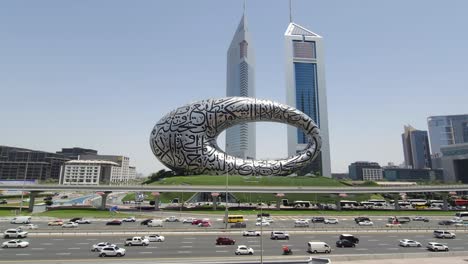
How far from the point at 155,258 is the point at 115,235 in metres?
14.0

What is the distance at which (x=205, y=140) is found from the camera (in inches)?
3137

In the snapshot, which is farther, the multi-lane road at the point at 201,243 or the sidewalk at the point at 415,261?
the multi-lane road at the point at 201,243

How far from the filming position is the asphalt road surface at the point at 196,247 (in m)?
28.4

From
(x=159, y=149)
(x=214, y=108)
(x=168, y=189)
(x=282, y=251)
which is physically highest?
(x=214, y=108)

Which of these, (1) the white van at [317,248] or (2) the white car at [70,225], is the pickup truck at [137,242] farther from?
(1) the white van at [317,248]

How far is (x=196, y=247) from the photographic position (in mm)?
32406

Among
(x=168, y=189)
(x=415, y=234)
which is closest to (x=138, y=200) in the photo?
(x=168, y=189)

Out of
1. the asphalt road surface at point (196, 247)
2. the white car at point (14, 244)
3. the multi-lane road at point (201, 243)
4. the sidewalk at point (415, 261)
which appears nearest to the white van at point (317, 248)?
the multi-lane road at point (201, 243)

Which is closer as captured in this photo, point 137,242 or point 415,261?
point 415,261

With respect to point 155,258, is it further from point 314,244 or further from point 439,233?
point 439,233

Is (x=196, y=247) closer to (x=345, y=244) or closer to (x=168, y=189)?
(x=345, y=244)

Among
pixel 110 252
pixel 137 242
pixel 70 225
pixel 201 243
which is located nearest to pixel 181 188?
pixel 70 225

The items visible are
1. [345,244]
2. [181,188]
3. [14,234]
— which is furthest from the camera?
[181,188]

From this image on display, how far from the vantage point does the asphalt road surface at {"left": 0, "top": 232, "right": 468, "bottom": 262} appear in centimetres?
2836
